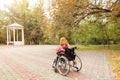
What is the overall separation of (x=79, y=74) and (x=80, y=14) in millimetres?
10937

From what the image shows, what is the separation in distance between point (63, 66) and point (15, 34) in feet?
84.2

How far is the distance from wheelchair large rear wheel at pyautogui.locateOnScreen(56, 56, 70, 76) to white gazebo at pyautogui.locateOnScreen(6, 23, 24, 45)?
880 inches

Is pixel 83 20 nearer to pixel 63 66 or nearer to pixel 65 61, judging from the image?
pixel 63 66

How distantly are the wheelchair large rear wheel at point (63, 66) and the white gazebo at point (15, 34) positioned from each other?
22.4 m

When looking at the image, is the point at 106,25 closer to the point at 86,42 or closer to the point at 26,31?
the point at 86,42

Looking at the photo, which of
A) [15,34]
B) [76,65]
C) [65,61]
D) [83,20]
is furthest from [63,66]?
[15,34]

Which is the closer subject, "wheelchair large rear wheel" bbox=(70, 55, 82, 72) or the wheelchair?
the wheelchair

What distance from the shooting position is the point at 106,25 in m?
23.5

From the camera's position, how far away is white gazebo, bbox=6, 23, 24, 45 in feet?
104

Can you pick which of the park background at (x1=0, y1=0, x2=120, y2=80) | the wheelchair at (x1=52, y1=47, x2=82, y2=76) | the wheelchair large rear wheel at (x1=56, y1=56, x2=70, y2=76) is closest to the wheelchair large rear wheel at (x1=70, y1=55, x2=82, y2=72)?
the wheelchair at (x1=52, y1=47, x2=82, y2=76)

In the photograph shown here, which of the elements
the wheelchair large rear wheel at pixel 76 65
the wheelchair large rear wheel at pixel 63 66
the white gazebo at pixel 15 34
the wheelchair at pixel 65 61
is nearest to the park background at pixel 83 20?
the wheelchair large rear wheel at pixel 76 65

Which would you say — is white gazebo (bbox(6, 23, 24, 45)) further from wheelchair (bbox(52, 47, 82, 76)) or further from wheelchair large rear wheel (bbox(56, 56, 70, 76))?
wheelchair large rear wheel (bbox(56, 56, 70, 76))

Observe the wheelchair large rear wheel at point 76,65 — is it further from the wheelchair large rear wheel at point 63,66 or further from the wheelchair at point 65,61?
the wheelchair large rear wheel at point 63,66

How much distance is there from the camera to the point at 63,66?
922cm
